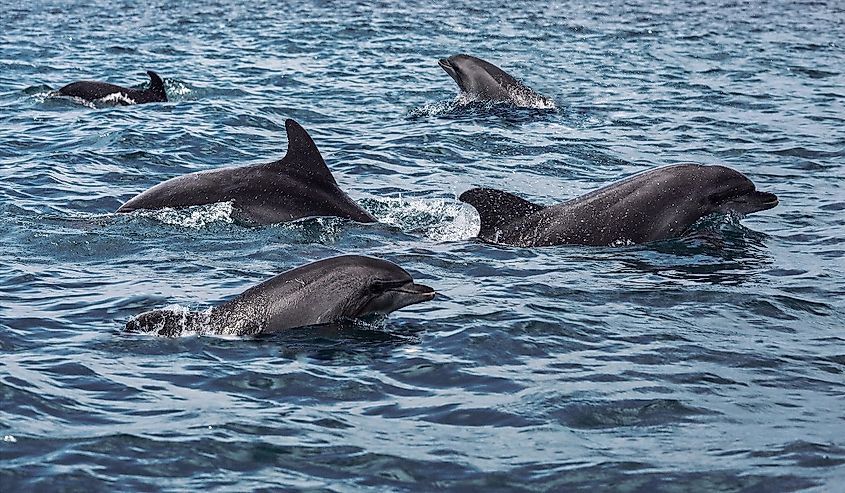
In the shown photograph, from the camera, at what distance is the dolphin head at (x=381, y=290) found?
37.1 ft

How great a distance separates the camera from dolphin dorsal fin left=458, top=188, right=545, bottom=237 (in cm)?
1436

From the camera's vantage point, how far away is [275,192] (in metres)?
15.0

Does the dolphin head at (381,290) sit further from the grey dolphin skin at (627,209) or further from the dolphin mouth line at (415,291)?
the grey dolphin skin at (627,209)

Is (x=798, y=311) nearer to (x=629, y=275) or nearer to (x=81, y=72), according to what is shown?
(x=629, y=275)

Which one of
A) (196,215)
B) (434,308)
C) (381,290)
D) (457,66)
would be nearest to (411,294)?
(381,290)

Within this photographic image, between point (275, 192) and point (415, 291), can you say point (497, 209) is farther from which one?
point (415, 291)

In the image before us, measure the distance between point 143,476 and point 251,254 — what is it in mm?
5701

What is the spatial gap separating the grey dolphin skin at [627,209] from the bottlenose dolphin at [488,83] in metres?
9.70

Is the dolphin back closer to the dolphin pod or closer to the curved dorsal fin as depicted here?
the curved dorsal fin

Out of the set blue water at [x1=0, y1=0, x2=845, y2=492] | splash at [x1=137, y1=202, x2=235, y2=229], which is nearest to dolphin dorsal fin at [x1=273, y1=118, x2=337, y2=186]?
blue water at [x1=0, y1=0, x2=845, y2=492]

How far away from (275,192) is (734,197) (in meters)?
5.06

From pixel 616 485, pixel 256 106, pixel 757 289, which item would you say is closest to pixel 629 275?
pixel 757 289

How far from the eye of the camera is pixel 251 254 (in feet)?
45.4

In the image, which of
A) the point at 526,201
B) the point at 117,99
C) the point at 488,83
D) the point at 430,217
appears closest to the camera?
the point at 526,201
